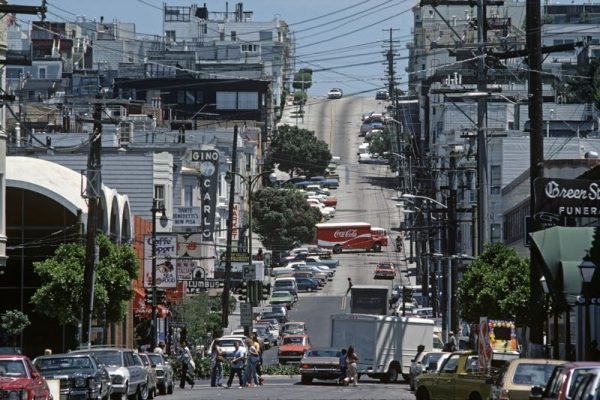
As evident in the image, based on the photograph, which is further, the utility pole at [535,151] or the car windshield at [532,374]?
the utility pole at [535,151]

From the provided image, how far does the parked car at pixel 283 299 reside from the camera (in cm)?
11112

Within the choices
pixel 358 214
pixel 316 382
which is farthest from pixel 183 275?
pixel 358 214

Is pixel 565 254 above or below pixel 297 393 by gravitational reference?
above

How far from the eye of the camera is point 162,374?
167ft

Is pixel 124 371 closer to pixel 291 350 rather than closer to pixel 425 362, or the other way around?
pixel 425 362

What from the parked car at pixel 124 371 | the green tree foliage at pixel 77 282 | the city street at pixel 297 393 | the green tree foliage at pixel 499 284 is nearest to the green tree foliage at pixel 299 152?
the green tree foliage at pixel 77 282

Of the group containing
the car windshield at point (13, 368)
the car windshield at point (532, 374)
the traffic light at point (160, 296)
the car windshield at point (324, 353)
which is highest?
the traffic light at point (160, 296)

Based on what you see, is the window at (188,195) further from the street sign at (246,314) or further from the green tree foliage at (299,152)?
the green tree foliage at (299,152)

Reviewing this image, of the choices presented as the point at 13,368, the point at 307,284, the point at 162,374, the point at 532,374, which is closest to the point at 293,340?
the point at 162,374

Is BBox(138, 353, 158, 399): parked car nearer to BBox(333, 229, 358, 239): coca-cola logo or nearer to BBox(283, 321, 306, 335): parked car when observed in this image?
BBox(283, 321, 306, 335): parked car

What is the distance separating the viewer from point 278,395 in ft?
156

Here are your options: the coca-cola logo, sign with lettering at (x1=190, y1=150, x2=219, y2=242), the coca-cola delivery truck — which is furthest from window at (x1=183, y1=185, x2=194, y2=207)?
the coca-cola logo

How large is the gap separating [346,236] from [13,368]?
105293 millimetres

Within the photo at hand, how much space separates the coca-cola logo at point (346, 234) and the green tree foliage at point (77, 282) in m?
79.3
